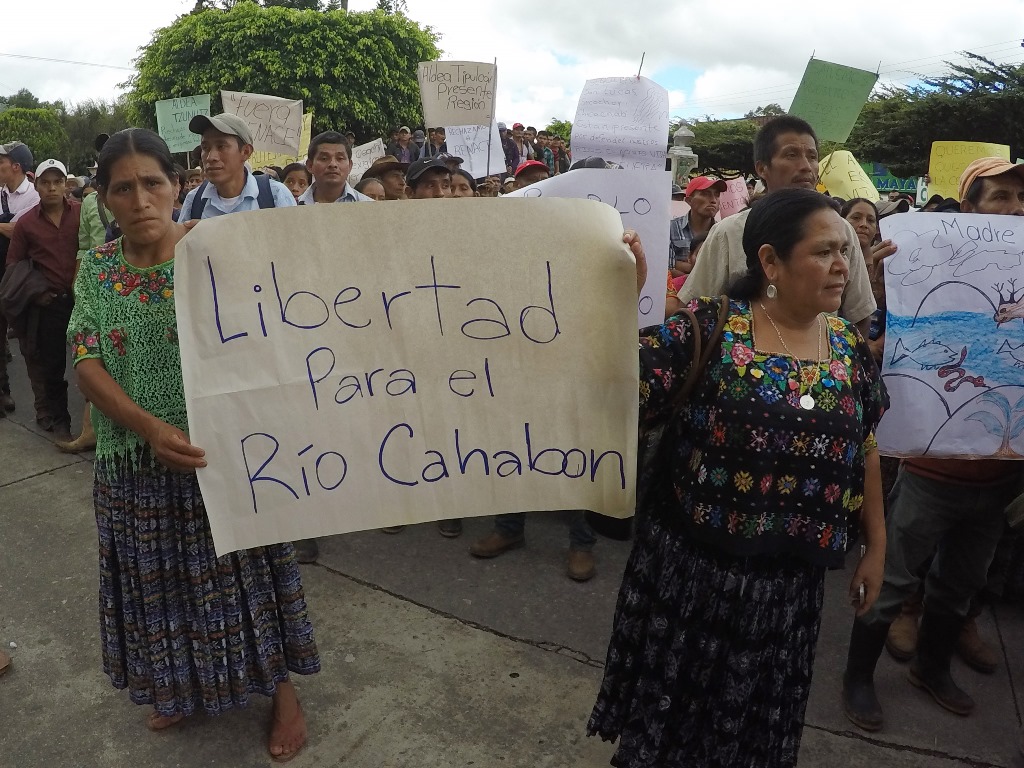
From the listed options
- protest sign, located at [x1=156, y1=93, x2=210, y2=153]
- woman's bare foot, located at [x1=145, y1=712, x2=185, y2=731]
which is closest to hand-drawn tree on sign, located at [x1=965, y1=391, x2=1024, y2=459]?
woman's bare foot, located at [x1=145, y1=712, x2=185, y2=731]

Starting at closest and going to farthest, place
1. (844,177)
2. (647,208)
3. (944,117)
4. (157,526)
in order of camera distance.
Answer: (157,526) < (647,208) < (844,177) < (944,117)

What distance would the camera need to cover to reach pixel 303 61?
2423cm

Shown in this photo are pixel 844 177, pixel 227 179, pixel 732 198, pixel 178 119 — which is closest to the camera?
pixel 227 179

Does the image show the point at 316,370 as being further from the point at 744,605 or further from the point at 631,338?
the point at 744,605

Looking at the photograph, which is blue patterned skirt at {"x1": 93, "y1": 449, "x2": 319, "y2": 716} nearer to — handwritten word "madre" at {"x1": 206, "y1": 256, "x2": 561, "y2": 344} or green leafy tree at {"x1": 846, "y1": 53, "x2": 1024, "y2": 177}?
handwritten word "madre" at {"x1": 206, "y1": 256, "x2": 561, "y2": 344}

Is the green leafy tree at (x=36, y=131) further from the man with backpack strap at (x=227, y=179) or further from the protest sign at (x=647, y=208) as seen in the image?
the protest sign at (x=647, y=208)

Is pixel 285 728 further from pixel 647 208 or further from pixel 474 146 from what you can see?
pixel 474 146

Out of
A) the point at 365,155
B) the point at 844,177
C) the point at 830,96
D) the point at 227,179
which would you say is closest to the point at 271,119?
the point at 365,155

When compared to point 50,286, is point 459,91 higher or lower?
higher

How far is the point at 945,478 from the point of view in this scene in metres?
2.41

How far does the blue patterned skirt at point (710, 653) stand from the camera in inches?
70.4

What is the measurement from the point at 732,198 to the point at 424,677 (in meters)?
4.30

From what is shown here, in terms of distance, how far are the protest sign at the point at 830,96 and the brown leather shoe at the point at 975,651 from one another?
260cm

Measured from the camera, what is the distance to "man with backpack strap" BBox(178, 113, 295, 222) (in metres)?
3.25
